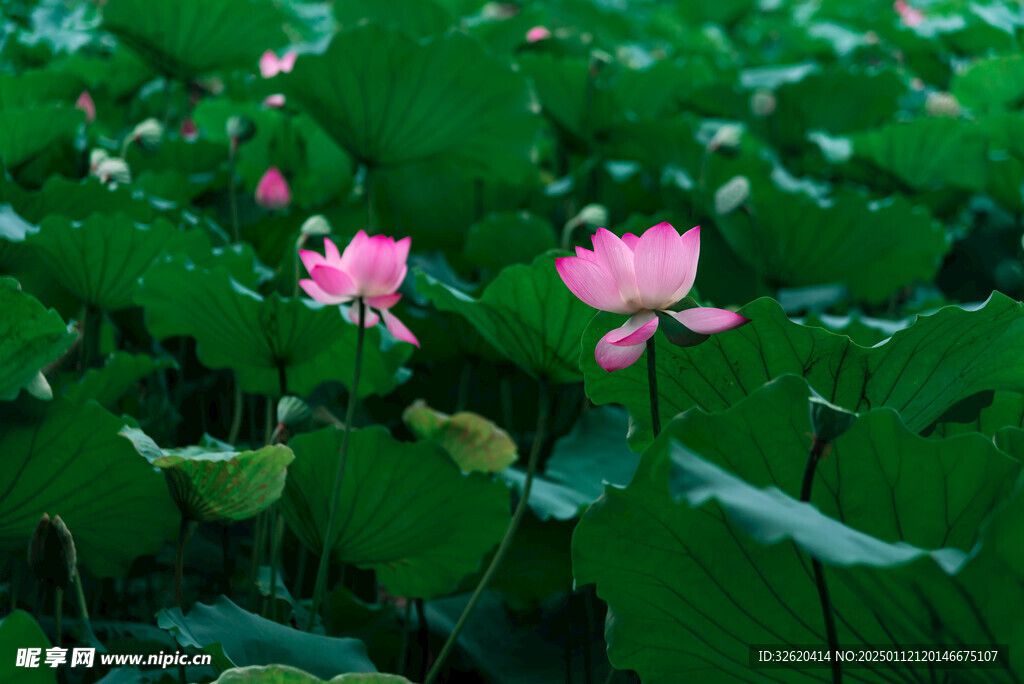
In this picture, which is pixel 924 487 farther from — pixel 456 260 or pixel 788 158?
pixel 788 158

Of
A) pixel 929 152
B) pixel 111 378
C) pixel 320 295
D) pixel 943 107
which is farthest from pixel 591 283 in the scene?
pixel 943 107

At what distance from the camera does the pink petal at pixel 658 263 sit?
63 cm

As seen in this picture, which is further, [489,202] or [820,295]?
[489,202]

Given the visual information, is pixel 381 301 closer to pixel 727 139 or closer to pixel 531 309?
pixel 531 309

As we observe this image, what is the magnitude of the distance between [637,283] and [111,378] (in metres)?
0.70

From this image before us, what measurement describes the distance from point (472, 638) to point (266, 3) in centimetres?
129

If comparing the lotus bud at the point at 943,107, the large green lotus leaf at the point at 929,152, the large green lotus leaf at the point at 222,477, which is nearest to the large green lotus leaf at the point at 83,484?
the large green lotus leaf at the point at 222,477

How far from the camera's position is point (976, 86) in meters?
A: 2.17

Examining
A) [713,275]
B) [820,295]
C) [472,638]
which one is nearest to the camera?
[472,638]

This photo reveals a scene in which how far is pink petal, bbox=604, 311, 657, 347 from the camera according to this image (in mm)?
625

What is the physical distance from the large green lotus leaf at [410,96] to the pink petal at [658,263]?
2.70ft

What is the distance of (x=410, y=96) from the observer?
1.37m

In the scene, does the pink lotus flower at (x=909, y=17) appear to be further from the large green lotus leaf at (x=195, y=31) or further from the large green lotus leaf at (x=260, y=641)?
the large green lotus leaf at (x=260, y=641)

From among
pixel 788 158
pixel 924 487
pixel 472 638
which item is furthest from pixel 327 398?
pixel 788 158
